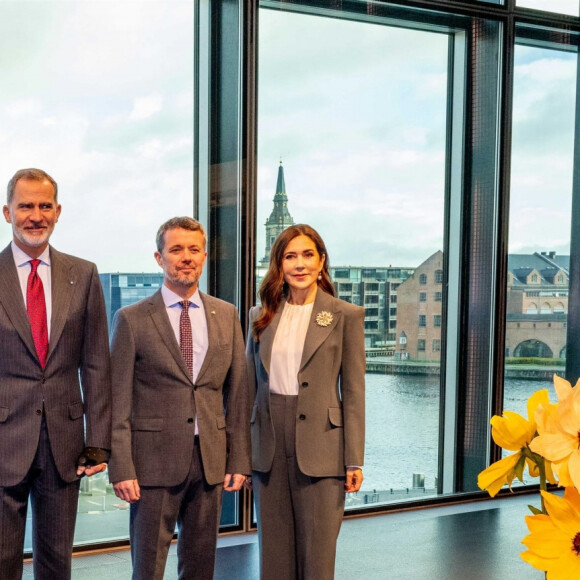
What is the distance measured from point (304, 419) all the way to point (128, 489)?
620mm

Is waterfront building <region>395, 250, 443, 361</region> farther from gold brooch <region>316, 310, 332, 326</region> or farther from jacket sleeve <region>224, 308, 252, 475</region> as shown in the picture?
jacket sleeve <region>224, 308, 252, 475</region>

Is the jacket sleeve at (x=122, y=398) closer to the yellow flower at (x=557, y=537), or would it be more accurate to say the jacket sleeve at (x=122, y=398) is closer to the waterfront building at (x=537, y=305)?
the yellow flower at (x=557, y=537)

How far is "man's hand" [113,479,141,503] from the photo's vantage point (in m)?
2.86

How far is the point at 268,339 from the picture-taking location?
316 centimetres

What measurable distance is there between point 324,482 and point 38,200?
1.31 meters

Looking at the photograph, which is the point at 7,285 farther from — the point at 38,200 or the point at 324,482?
the point at 324,482

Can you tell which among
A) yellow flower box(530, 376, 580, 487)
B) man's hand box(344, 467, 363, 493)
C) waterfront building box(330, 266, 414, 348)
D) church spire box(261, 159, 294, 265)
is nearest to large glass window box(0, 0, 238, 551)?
church spire box(261, 159, 294, 265)

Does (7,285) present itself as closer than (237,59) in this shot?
Yes

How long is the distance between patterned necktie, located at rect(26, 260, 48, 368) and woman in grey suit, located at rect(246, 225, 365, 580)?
2.53 ft

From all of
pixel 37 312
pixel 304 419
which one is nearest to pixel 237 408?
pixel 304 419

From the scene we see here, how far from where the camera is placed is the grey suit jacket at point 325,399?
10.0 feet

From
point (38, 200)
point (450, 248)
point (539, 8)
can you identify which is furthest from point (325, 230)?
point (38, 200)

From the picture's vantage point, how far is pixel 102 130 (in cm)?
442

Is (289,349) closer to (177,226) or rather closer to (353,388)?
(353,388)
